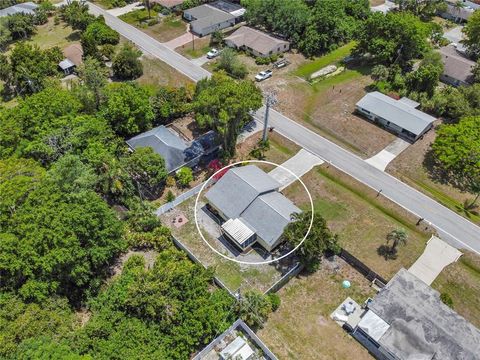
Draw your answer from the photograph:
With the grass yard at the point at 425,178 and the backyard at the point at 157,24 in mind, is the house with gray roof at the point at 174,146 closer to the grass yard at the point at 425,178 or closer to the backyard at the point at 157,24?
the grass yard at the point at 425,178

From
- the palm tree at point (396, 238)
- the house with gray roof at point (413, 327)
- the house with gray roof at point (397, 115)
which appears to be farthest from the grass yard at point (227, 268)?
the house with gray roof at point (397, 115)

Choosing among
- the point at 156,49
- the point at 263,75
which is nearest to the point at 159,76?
the point at 156,49

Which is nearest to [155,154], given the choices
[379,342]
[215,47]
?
[379,342]

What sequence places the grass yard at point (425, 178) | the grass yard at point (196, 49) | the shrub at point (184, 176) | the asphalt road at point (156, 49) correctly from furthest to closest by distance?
1. the grass yard at point (196, 49)
2. the asphalt road at point (156, 49)
3. the shrub at point (184, 176)
4. the grass yard at point (425, 178)

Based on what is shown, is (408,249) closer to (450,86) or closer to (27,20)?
(450,86)

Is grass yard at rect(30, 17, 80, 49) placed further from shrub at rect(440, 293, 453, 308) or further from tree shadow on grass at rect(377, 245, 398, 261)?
shrub at rect(440, 293, 453, 308)

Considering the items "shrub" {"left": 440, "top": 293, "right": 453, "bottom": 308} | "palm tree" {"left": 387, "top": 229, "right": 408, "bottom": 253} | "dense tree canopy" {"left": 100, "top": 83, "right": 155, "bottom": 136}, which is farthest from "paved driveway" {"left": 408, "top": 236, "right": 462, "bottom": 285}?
"dense tree canopy" {"left": 100, "top": 83, "right": 155, "bottom": 136}

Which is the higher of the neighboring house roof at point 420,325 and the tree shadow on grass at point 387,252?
the neighboring house roof at point 420,325

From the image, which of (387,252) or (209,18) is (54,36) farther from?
(387,252)
